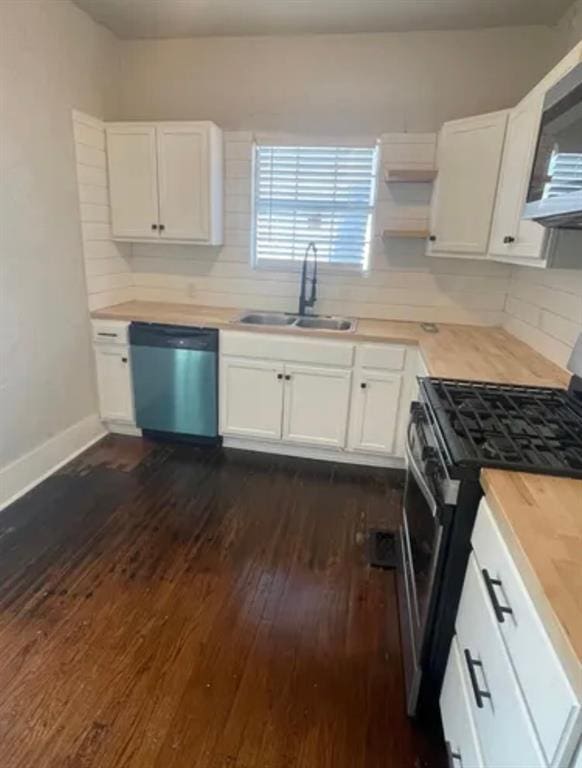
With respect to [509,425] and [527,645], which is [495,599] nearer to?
[527,645]

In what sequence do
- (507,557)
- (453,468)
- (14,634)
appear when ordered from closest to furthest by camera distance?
1. (507,557)
2. (453,468)
3. (14,634)

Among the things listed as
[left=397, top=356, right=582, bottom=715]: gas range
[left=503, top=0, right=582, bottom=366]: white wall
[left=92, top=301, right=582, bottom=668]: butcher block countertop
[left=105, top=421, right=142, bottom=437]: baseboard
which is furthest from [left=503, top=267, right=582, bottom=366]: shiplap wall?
[left=105, top=421, right=142, bottom=437]: baseboard

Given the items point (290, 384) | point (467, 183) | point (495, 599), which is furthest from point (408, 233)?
point (495, 599)

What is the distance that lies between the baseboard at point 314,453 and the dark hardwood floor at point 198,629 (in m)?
0.30

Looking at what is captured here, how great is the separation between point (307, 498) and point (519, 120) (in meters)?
2.25

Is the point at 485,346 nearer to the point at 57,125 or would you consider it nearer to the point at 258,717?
the point at 258,717

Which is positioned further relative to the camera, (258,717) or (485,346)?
(485,346)

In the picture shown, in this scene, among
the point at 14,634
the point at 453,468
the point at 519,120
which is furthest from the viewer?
the point at 519,120

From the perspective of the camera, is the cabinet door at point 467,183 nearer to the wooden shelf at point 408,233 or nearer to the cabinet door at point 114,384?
the wooden shelf at point 408,233

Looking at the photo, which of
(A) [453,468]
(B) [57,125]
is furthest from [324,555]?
(B) [57,125]

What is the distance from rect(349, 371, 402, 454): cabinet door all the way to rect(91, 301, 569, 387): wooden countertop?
0.86 ft

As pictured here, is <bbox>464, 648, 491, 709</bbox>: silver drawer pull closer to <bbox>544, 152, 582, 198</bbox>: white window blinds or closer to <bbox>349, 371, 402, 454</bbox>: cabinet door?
<bbox>544, 152, 582, 198</bbox>: white window blinds

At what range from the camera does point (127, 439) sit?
133 inches

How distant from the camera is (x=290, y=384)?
3.01 m
